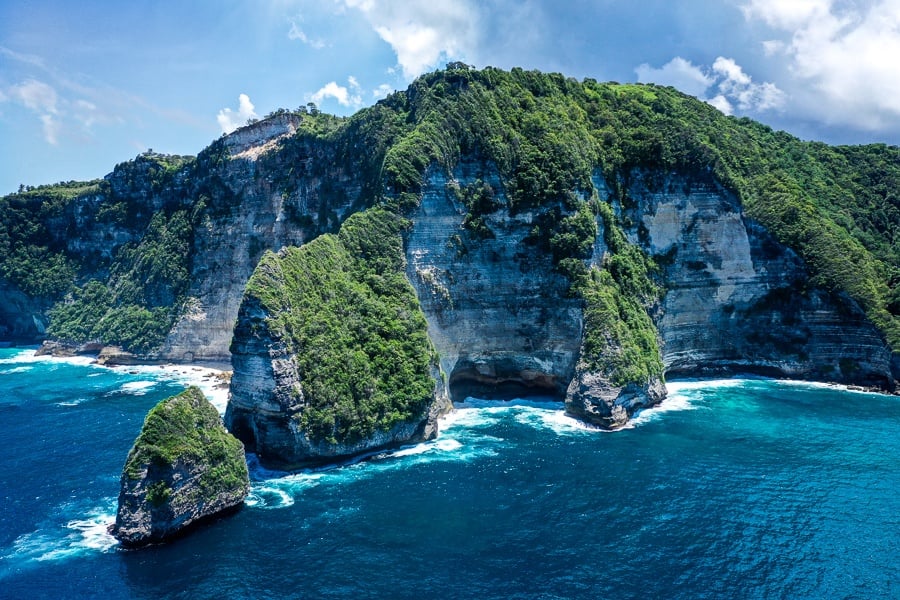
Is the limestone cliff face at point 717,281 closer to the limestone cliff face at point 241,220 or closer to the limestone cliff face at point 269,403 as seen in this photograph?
the limestone cliff face at point 241,220

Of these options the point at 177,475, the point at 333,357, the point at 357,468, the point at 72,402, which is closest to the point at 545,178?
the point at 333,357

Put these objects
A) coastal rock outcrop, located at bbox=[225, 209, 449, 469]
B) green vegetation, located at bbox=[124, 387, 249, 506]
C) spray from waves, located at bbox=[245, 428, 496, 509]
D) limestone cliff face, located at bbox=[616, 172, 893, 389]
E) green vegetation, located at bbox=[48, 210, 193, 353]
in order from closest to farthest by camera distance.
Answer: green vegetation, located at bbox=[124, 387, 249, 506], spray from waves, located at bbox=[245, 428, 496, 509], coastal rock outcrop, located at bbox=[225, 209, 449, 469], limestone cliff face, located at bbox=[616, 172, 893, 389], green vegetation, located at bbox=[48, 210, 193, 353]

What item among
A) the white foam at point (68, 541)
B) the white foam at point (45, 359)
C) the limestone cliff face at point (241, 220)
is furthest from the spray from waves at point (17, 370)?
the white foam at point (68, 541)

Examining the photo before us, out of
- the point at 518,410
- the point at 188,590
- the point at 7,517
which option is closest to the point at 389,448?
the point at 518,410

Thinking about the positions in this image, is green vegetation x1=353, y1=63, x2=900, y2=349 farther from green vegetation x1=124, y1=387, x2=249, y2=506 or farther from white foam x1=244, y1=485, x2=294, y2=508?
white foam x1=244, y1=485, x2=294, y2=508

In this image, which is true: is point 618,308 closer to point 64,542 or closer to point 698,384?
point 698,384

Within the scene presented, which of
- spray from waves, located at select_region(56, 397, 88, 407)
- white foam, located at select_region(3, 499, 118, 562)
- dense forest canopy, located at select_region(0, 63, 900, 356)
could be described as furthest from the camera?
spray from waves, located at select_region(56, 397, 88, 407)

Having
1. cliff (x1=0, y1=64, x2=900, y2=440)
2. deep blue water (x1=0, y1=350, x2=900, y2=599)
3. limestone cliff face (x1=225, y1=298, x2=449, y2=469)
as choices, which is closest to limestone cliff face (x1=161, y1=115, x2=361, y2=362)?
cliff (x1=0, y1=64, x2=900, y2=440)
